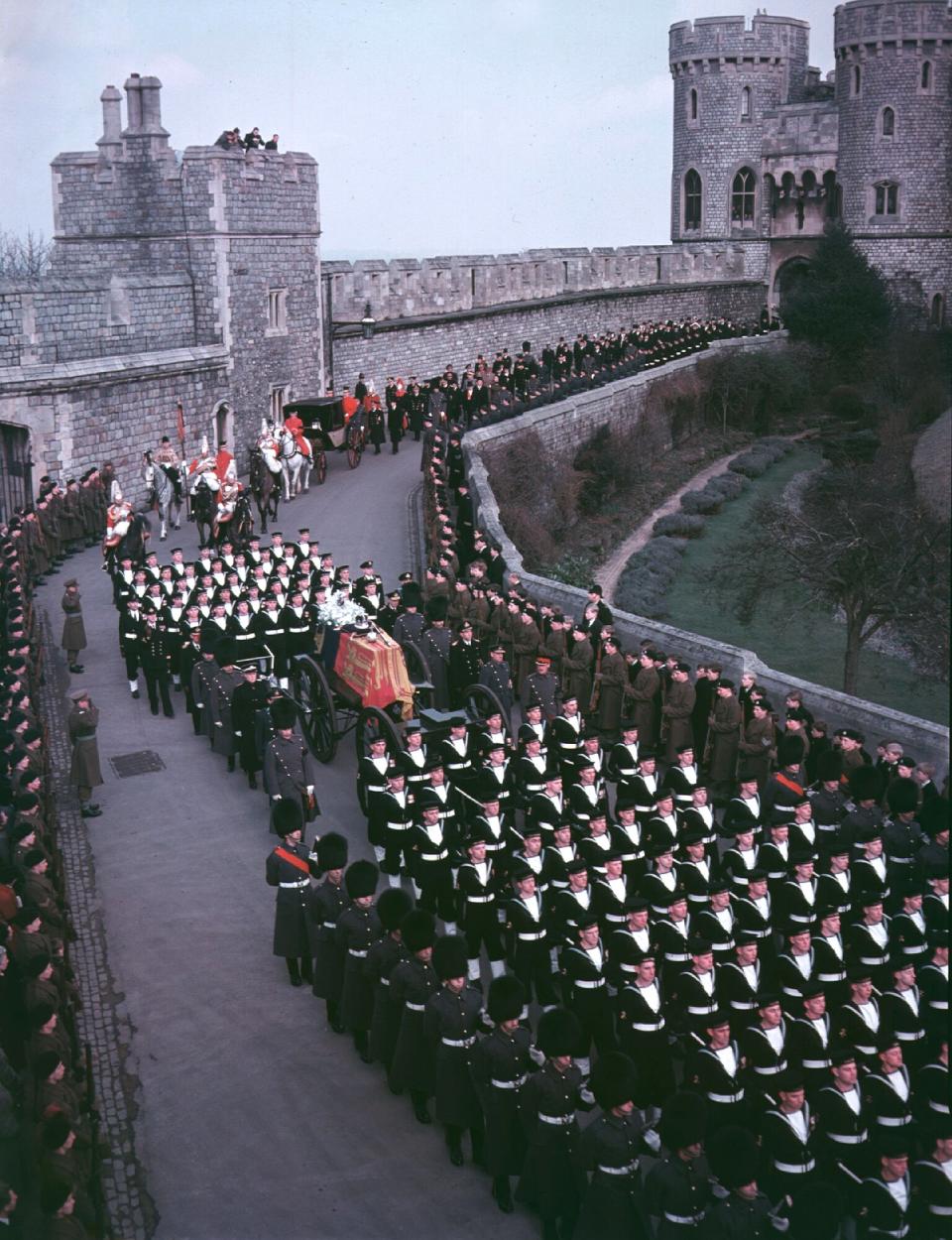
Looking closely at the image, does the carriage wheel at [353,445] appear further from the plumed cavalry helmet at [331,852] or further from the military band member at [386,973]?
the military band member at [386,973]

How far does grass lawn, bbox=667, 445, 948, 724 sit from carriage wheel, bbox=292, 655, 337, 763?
9213mm

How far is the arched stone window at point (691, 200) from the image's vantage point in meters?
56.8

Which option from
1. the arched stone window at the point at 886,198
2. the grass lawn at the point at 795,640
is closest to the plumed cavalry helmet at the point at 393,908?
the grass lawn at the point at 795,640

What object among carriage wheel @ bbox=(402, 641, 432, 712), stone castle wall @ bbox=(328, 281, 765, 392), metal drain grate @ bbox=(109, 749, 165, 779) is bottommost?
metal drain grate @ bbox=(109, 749, 165, 779)

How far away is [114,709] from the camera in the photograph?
1681cm

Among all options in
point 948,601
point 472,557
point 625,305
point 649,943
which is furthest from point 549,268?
point 649,943

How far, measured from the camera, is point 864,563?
867 inches

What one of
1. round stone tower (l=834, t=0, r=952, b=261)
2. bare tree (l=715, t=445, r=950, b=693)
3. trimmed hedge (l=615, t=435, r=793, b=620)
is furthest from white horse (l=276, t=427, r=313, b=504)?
round stone tower (l=834, t=0, r=952, b=261)

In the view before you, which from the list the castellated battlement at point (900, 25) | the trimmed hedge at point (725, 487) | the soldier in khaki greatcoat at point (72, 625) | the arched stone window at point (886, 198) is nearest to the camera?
the soldier in khaki greatcoat at point (72, 625)

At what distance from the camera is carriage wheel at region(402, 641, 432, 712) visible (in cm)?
1438

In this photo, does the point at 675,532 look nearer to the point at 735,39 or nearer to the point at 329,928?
the point at 329,928

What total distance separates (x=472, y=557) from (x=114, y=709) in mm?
6458

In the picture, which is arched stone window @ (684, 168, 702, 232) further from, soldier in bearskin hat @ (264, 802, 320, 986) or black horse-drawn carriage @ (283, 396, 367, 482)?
soldier in bearskin hat @ (264, 802, 320, 986)

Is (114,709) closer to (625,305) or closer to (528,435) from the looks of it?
(528,435)
